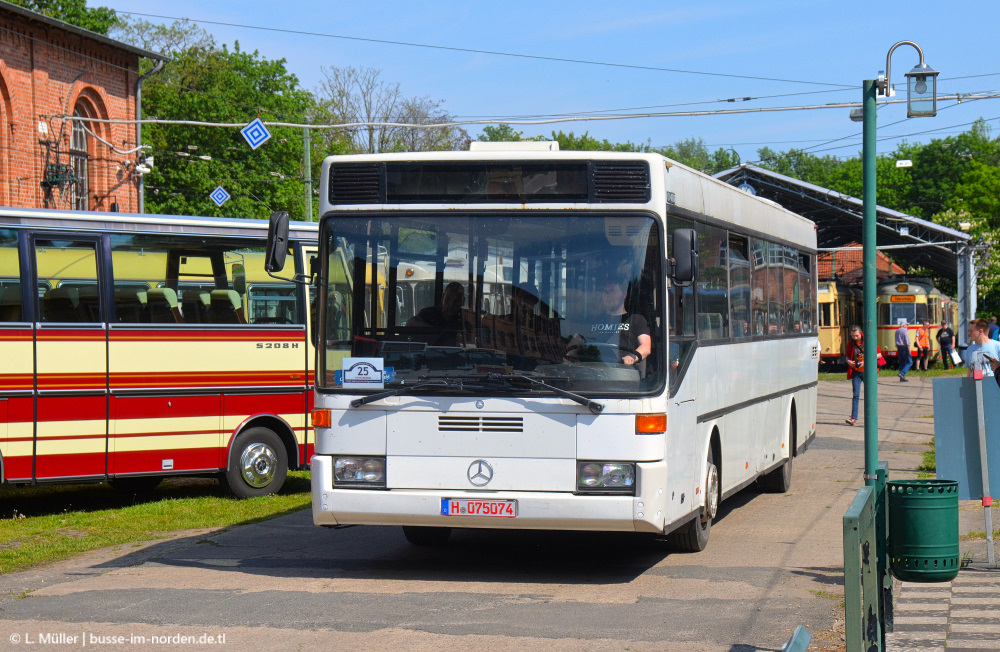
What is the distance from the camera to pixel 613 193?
877cm

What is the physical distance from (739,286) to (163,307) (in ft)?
20.9

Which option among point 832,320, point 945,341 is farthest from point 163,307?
point 832,320

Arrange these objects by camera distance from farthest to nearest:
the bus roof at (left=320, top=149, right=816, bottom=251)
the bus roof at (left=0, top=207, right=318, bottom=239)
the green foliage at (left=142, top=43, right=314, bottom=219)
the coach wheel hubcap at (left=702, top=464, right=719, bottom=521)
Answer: the green foliage at (left=142, top=43, right=314, bottom=219), the bus roof at (left=0, top=207, right=318, bottom=239), the coach wheel hubcap at (left=702, top=464, right=719, bottom=521), the bus roof at (left=320, top=149, right=816, bottom=251)

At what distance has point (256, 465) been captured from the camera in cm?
1465

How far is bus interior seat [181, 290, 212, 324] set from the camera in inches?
552

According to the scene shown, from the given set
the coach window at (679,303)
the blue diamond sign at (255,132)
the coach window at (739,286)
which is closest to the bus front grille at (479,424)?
the coach window at (679,303)

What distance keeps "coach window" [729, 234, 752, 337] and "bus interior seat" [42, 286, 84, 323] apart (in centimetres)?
682

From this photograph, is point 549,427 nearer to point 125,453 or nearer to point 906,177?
point 125,453

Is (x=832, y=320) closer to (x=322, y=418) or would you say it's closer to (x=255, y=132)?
(x=255, y=132)

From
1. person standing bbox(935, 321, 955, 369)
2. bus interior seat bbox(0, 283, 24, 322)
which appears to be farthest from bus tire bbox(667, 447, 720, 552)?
person standing bbox(935, 321, 955, 369)

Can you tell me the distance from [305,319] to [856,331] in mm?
12601

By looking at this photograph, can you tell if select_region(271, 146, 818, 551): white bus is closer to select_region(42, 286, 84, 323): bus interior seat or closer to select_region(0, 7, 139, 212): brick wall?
select_region(42, 286, 84, 323): bus interior seat

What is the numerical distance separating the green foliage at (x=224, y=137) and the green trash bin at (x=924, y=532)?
4824 cm

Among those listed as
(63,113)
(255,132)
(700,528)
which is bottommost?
(700,528)
